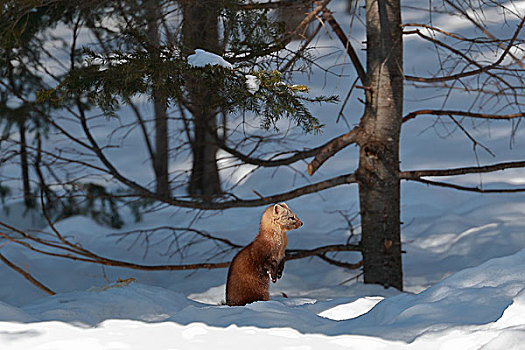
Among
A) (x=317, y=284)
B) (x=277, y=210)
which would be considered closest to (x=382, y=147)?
(x=277, y=210)

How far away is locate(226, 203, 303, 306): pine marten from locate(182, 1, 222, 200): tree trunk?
915 millimetres

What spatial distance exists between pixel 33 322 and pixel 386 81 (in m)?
3.27

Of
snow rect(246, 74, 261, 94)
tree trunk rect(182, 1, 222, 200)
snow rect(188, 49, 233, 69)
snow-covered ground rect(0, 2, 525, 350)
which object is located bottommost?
snow-covered ground rect(0, 2, 525, 350)

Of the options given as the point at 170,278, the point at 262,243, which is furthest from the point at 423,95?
the point at 262,243

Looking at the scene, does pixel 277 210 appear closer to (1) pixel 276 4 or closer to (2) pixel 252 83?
(2) pixel 252 83

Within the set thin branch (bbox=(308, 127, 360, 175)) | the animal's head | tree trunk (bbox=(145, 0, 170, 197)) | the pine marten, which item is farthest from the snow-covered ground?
thin branch (bbox=(308, 127, 360, 175))

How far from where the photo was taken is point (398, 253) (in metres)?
5.12

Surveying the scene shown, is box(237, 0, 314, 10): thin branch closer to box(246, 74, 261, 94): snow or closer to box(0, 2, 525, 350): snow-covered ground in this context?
box(246, 74, 261, 94): snow

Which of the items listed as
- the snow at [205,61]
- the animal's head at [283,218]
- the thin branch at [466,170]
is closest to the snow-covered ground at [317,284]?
the animal's head at [283,218]

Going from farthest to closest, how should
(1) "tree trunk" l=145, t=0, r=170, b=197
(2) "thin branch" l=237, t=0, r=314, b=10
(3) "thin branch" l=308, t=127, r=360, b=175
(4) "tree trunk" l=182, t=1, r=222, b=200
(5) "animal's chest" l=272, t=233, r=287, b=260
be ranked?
(3) "thin branch" l=308, t=127, r=360, b=175 → (2) "thin branch" l=237, t=0, r=314, b=10 → (4) "tree trunk" l=182, t=1, r=222, b=200 → (1) "tree trunk" l=145, t=0, r=170, b=197 → (5) "animal's chest" l=272, t=233, r=287, b=260

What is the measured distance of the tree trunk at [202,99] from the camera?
4.34 metres

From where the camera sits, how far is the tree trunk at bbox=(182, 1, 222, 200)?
4.34m

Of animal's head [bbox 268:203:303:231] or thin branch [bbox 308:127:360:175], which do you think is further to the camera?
thin branch [bbox 308:127:360:175]

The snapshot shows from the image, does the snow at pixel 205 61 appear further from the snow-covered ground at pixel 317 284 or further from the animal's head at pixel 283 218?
the snow-covered ground at pixel 317 284
